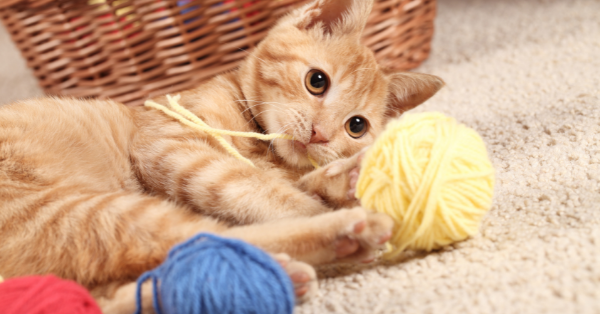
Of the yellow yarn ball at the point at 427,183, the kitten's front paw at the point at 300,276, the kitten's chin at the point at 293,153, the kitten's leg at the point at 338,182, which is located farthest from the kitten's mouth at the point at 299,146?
the kitten's front paw at the point at 300,276

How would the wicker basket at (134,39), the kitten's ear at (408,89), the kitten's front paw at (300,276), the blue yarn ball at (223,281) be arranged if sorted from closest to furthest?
the blue yarn ball at (223,281)
the kitten's front paw at (300,276)
the kitten's ear at (408,89)
the wicker basket at (134,39)

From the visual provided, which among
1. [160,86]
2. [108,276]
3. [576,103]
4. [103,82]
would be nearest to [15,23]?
[103,82]

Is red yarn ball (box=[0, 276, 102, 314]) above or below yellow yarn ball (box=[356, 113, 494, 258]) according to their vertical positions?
above

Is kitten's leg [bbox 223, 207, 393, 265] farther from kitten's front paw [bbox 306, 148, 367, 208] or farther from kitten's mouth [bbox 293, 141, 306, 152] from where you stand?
kitten's mouth [bbox 293, 141, 306, 152]

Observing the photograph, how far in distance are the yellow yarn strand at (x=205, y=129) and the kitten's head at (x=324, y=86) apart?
0.14 feet

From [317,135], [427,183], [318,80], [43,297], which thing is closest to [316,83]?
[318,80]

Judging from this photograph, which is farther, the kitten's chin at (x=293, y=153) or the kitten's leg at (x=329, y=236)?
the kitten's chin at (x=293, y=153)

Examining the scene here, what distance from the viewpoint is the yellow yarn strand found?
1225mm

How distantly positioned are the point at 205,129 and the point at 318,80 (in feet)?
1.22

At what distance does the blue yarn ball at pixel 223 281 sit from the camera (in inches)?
28.8

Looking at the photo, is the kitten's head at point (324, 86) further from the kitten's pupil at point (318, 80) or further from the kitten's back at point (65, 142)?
the kitten's back at point (65, 142)

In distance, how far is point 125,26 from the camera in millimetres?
1781

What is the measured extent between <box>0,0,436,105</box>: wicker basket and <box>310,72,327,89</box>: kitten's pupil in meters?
0.53

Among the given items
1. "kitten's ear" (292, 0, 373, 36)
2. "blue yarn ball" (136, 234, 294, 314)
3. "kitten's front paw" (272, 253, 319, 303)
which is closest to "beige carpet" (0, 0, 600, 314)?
"kitten's front paw" (272, 253, 319, 303)
